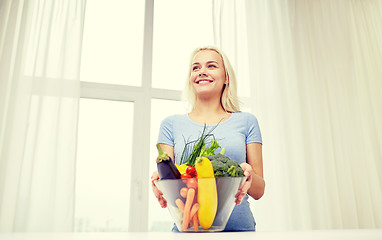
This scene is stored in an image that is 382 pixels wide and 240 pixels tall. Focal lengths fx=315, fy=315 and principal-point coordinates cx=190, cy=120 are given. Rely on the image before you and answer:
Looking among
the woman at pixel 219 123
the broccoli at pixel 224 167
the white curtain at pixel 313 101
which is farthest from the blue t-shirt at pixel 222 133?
the white curtain at pixel 313 101

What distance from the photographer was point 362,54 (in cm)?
283

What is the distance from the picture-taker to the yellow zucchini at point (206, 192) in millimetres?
571

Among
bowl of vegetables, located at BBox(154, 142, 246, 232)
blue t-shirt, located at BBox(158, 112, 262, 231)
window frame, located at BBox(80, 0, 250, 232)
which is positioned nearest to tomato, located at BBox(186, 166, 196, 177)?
bowl of vegetables, located at BBox(154, 142, 246, 232)

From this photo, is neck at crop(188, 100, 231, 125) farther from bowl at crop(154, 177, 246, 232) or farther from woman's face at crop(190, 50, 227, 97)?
bowl at crop(154, 177, 246, 232)

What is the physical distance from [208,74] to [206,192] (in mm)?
792

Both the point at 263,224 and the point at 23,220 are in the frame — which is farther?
the point at 263,224

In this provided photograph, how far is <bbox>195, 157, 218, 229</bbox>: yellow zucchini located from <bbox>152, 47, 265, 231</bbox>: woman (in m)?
0.55

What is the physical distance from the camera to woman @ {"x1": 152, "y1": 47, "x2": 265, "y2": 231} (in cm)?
118

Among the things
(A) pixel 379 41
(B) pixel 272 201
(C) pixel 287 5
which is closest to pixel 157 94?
(B) pixel 272 201

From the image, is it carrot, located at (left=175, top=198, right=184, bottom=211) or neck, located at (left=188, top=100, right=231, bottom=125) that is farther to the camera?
neck, located at (left=188, top=100, right=231, bottom=125)

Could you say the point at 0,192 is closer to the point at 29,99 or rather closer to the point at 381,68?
the point at 29,99

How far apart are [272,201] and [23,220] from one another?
5.35 ft

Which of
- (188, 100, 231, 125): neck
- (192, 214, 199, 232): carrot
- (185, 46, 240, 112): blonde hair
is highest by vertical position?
(185, 46, 240, 112): blonde hair

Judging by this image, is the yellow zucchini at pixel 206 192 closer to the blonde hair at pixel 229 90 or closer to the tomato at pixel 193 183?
the tomato at pixel 193 183
